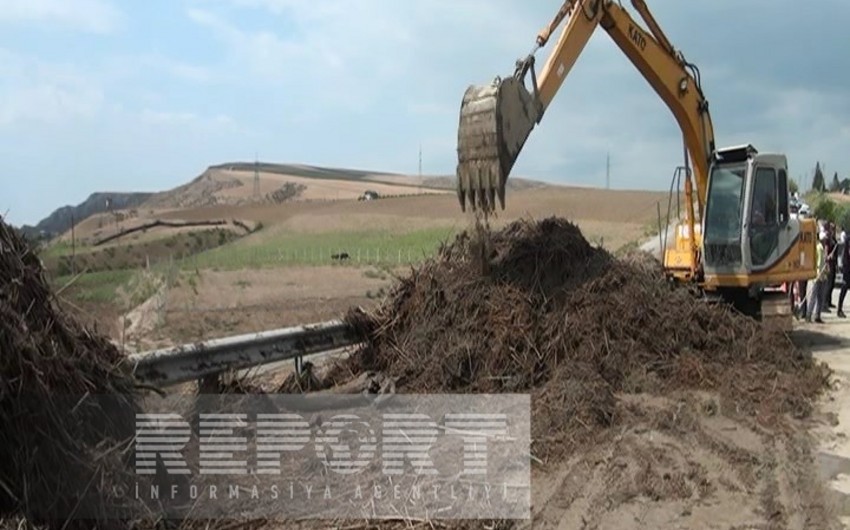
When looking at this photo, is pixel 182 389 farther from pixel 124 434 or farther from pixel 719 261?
pixel 719 261

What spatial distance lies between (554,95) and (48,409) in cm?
722

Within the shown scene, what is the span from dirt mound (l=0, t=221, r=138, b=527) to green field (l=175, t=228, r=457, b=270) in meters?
24.9

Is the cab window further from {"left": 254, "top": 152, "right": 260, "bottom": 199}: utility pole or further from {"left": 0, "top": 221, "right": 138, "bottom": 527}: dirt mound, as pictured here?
{"left": 254, "top": 152, "right": 260, "bottom": 199}: utility pole

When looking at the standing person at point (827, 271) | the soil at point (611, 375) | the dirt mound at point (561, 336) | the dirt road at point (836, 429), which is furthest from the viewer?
the standing person at point (827, 271)

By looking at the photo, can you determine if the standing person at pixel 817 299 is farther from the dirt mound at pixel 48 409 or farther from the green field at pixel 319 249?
the green field at pixel 319 249

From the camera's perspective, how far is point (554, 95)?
9.88 metres

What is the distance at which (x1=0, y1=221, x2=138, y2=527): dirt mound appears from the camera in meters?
4.22

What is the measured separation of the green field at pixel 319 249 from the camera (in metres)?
34.3

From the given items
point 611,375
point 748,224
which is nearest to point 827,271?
point 748,224

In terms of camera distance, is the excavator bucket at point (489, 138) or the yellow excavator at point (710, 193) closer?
the excavator bucket at point (489, 138)

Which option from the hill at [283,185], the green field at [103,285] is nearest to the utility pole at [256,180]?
the hill at [283,185]

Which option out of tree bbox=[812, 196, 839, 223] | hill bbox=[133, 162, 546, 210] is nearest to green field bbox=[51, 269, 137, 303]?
tree bbox=[812, 196, 839, 223]

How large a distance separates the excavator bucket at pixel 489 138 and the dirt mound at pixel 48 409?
4.81 m

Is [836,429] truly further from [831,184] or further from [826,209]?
[831,184]
